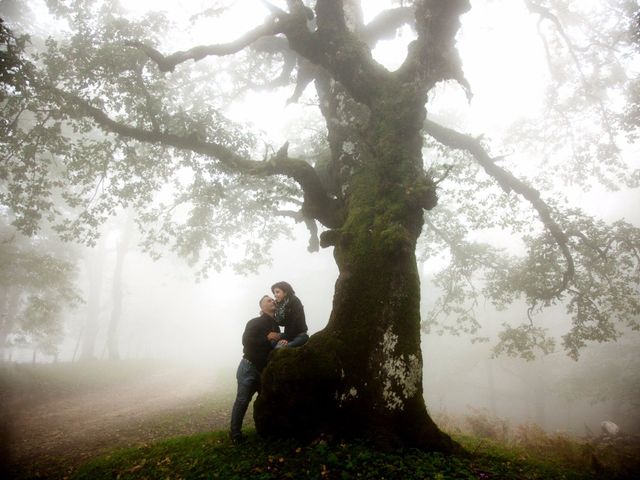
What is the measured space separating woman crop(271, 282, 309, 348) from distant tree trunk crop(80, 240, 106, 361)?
3123 centimetres

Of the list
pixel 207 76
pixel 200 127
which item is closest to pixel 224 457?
pixel 200 127

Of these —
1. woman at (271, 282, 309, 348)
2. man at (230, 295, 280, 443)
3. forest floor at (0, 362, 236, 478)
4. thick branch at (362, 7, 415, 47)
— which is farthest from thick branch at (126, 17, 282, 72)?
forest floor at (0, 362, 236, 478)

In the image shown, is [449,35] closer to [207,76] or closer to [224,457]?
[224,457]

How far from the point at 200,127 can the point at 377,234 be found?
278 inches

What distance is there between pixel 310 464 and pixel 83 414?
1260cm

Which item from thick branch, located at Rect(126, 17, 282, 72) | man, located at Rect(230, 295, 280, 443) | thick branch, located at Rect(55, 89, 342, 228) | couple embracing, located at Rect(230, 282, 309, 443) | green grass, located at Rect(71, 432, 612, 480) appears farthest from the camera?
thick branch, located at Rect(55, 89, 342, 228)

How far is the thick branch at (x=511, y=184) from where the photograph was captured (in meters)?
11.2

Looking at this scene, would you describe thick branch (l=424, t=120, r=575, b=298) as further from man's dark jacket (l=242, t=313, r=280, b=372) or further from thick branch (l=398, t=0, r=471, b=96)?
man's dark jacket (l=242, t=313, r=280, b=372)

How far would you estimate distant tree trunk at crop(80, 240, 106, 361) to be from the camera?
33.1m

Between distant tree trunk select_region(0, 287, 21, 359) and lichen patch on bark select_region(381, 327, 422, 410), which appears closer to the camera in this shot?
lichen patch on bark select_region(381, 327, 422, 410)

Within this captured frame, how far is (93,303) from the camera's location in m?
37.0

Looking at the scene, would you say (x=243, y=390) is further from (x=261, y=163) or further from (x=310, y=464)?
(x=261, y=163)

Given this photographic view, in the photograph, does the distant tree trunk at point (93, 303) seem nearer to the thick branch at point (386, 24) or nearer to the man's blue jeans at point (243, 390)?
the man's blue jeans at point (243, 390)

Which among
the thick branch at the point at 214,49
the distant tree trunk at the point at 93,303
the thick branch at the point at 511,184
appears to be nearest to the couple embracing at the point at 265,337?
the thick branch at the point at 214,49
